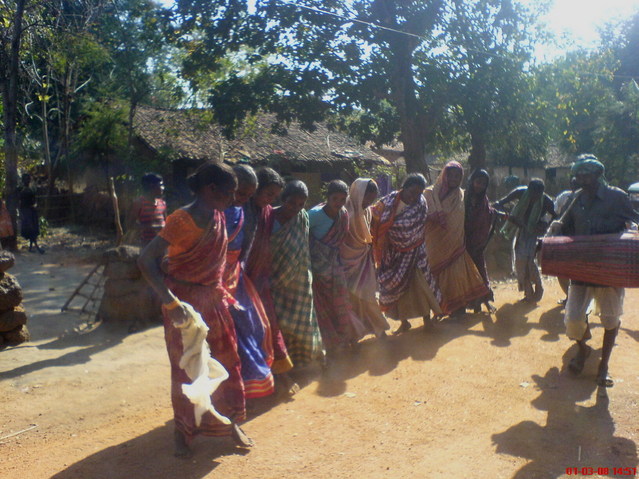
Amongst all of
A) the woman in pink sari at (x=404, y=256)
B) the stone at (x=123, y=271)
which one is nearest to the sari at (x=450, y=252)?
the woman in pink sari at (x=404, y=256)

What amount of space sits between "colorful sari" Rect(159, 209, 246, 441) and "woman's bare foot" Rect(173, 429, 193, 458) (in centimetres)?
7

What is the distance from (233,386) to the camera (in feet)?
12.5

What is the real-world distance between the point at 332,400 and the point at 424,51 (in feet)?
37.5

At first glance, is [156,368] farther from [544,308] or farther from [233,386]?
[544,308]

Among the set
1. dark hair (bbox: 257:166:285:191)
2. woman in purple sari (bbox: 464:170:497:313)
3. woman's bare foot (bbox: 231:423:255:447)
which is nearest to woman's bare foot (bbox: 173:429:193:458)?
woman's bare foot (bbox: 231:423:255:447)

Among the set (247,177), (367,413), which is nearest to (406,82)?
(247,177)

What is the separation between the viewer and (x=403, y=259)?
649 cm

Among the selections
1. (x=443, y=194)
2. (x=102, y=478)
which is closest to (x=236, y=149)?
(x=443, y=194)

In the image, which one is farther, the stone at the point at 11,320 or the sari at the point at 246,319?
the stone at the point at 11,320

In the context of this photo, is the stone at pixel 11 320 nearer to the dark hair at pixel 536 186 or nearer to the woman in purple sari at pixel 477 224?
the woman in purple sari at pixel 477 224

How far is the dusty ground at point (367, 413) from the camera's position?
143 inches

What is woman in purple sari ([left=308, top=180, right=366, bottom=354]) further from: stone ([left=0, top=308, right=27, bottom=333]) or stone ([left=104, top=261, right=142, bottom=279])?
Answer: stone ([left=0, top=308, right=27, bottom=333])

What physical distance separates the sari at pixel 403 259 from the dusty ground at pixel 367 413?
1.17 feet

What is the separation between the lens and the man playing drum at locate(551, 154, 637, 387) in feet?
15.3
